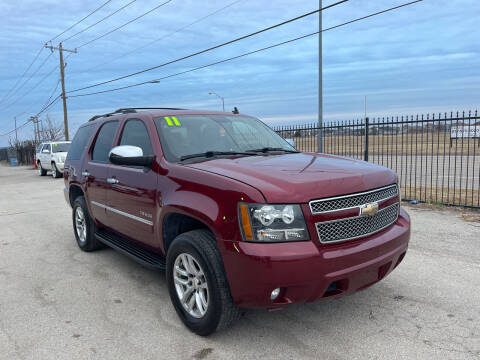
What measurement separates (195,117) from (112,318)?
2.22 m

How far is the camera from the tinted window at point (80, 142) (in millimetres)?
5691

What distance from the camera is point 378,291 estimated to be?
158 inches

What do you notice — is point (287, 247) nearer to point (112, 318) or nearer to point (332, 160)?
point (332, 160)

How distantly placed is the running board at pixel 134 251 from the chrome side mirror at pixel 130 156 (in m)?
0.95

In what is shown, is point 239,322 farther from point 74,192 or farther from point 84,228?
point 74,192

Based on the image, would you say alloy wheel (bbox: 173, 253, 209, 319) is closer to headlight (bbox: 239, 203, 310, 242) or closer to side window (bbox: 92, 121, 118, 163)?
headlight (bbox: 239, 203, 310, 242)

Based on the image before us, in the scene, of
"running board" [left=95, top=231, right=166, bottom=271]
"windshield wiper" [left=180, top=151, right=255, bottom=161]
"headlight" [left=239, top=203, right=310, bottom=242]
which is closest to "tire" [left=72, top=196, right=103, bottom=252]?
"running board" [left=95, top=231, right=166, bottom=271]

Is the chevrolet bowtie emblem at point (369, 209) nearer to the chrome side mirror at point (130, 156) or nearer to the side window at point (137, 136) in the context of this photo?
the chrome side mirror at point (130, 156)

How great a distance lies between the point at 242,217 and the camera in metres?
2.73

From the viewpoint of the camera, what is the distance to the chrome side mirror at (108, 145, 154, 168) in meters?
3.66

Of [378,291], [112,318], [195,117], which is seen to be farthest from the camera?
[195,117]

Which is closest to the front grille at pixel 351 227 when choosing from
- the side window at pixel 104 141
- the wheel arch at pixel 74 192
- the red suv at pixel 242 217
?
the red suv at pixel 242 217

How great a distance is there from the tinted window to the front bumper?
3.72m

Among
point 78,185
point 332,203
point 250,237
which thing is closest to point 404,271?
point 332,203
